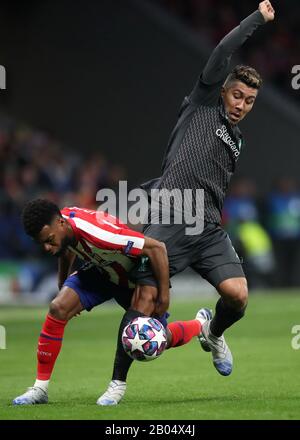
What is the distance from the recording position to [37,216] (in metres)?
7.43

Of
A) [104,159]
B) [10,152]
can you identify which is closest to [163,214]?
[10,152]

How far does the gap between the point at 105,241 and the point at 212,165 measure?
122cm

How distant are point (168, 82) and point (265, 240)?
459 cm

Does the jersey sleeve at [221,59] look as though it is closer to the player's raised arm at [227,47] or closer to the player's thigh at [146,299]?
the player's raised arm at [227,47]

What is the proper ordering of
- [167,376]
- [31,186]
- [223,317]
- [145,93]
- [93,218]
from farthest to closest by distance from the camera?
1. [145,93]
2. [31,186]
3. [167,376]
4. [223,317]
5. [93,218]

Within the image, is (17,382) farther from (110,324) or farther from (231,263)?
(110,324)

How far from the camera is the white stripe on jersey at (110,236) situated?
24.7ft

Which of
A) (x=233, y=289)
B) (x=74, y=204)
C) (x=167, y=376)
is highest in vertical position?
(x=74, y=204)

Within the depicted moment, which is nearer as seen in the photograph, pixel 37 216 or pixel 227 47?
pixel 37 216

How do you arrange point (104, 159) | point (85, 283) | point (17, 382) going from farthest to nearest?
point (104, 159) → point (17, 382) → point (85, 283)

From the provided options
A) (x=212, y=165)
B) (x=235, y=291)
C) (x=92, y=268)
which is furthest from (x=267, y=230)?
(x=92, y=268)

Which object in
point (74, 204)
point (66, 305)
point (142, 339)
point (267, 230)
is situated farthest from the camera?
point (267, 230)

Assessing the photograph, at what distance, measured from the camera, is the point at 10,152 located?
20781 millimetres

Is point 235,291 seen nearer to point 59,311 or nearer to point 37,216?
point 59,311
